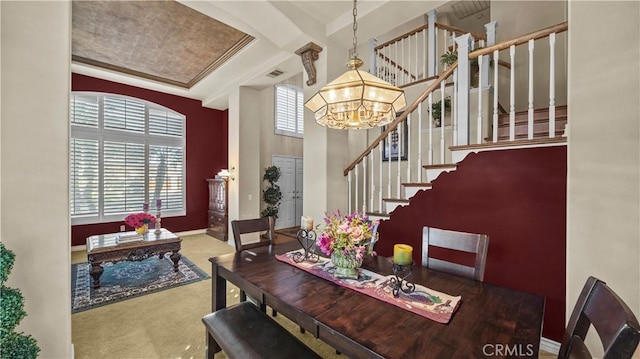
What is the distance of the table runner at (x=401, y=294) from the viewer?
1.26m

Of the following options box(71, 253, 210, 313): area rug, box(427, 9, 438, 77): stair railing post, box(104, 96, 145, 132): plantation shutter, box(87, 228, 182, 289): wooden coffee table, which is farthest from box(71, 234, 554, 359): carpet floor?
box(427, 9, 438, 77): stair railing post

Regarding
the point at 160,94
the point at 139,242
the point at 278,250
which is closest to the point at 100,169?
the point at 160,94

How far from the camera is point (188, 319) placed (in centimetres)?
262

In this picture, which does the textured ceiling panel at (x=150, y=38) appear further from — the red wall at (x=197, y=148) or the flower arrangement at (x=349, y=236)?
the flower arrangement at (x=349, y=236)

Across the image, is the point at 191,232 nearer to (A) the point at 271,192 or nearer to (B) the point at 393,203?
(A) the point at 271,192

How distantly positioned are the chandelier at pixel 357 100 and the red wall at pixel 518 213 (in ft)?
3.41

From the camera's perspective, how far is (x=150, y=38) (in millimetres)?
3887

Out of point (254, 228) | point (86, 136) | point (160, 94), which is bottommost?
point (254, 228)

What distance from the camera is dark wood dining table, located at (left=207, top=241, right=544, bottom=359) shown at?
3.30 feet

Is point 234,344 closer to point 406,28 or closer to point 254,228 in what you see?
point 254,228

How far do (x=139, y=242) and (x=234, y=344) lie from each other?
288 centimetres

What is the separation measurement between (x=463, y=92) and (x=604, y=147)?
123cm

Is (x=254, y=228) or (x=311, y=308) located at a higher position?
(x=254, y=228)

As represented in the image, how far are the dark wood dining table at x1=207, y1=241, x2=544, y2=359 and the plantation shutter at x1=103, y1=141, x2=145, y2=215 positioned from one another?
16.7 feet
